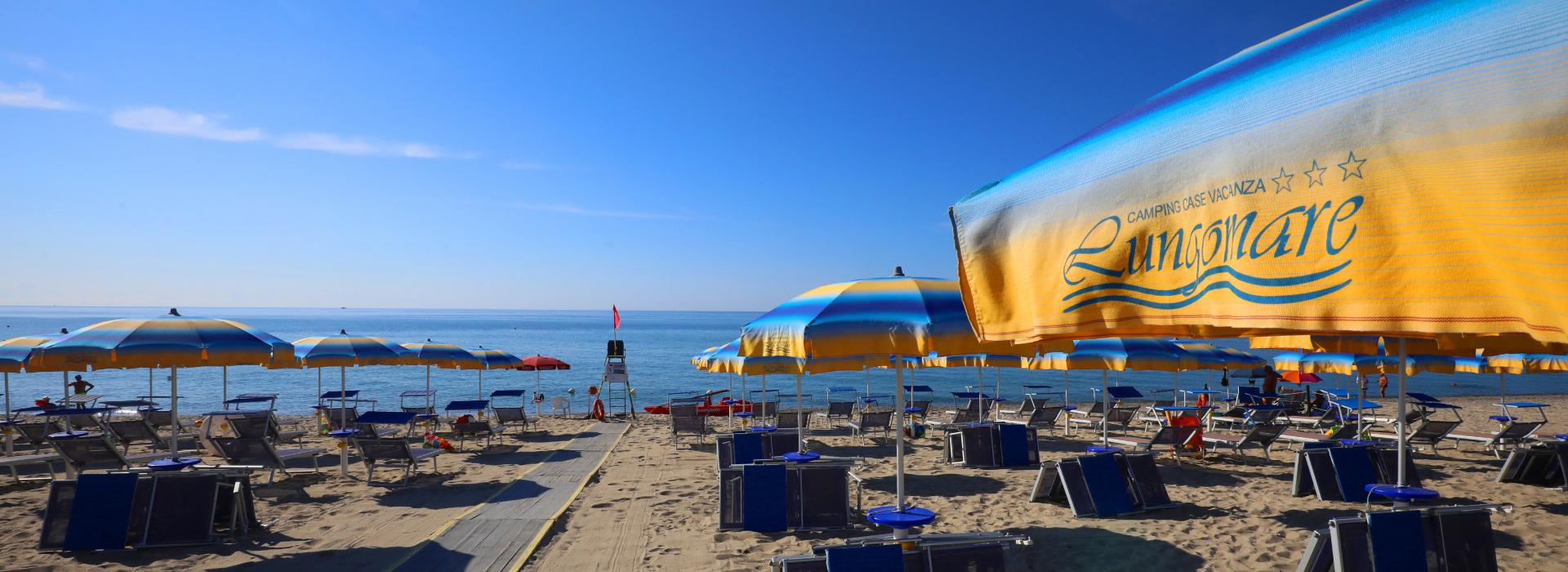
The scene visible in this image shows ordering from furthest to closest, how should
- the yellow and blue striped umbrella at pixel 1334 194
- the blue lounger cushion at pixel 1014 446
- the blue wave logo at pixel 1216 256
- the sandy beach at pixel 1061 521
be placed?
the blue lounger cushion at pixel 1014 446 → the sandy beach at pixel 1061 521 → the blue wave logo at pixel 1216 256 → the yellow and blue striped umbrella at pixel 1334 194

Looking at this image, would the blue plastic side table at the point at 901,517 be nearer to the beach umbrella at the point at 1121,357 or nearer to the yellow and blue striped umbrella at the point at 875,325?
the yellow and blue striped umbrella at the point at 875,325

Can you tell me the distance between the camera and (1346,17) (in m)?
1.67

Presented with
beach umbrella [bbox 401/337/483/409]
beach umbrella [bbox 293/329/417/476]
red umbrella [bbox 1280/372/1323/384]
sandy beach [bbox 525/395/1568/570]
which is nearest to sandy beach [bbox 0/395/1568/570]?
sandy beach [bbox 525/395/1568/570]

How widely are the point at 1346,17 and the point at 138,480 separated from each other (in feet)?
31.8

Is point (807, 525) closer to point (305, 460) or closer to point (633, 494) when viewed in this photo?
point (633, 494)

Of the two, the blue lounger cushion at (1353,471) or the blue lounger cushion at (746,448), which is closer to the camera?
the blue lounger cushion at (1353,471)

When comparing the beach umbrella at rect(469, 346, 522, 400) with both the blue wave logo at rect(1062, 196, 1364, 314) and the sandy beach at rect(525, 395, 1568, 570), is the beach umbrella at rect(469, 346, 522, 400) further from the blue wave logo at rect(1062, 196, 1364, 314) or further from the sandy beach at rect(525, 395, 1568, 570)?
the blue wave logo at rect(1062, 196, 1364, 314)

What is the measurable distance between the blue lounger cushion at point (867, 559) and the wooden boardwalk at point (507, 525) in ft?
11.3

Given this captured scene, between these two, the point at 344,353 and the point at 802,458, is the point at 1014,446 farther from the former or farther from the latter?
the point at 344,353

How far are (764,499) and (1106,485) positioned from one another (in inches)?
143

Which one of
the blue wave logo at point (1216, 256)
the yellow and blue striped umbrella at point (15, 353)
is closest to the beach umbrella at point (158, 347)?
the yellow and blue striped umbrella at point (15, 353)

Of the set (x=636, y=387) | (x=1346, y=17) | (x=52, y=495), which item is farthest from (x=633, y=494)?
(x=636, y=387)

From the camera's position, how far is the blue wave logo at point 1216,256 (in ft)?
5.05

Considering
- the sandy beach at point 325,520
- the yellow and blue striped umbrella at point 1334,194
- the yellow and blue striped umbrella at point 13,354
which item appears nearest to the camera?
the yellow and blue striped umbrella at point 1334,194
